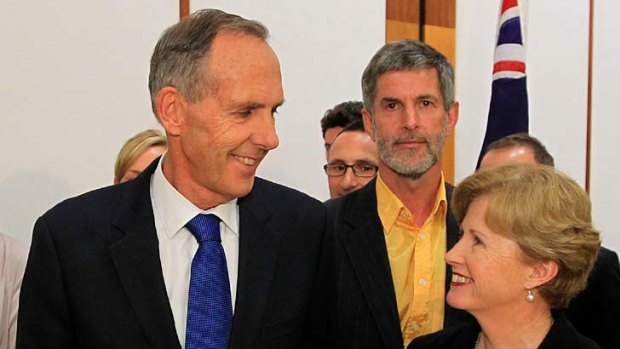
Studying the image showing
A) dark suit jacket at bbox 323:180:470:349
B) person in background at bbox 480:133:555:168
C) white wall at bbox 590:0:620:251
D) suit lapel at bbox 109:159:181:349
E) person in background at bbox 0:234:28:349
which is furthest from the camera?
white wall at bbox 590:0:620:251

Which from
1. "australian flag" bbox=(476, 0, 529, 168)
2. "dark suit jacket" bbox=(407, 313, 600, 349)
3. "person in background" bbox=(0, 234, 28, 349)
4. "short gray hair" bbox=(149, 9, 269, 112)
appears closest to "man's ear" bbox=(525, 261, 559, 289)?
"dark suit jacket" bbox=(407, 313, 600, 349)

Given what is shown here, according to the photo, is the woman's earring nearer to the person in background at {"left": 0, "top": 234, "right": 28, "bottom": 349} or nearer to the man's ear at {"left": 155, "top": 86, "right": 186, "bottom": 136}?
the man's ear at {"left": 155, "top": 86, "right": 186, "bottom": 136}

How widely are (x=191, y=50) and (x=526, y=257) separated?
865mm

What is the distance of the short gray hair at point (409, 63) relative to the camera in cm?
227

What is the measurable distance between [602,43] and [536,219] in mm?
3510

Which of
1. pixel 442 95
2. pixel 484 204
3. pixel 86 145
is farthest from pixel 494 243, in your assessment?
pixel 86 145

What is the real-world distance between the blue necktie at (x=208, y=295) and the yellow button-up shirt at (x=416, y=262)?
0.66m

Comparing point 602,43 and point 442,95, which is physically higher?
point 602,43

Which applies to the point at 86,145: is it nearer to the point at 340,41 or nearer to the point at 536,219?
the point at 340,41

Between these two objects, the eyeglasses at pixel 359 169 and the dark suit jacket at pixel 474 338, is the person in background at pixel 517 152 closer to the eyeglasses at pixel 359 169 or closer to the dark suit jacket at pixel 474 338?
the eyeglasses at pixel 359 169

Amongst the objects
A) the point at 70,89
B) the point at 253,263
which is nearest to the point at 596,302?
the point at 253,263

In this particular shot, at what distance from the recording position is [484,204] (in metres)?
1.82

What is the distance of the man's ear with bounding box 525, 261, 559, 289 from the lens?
177cm

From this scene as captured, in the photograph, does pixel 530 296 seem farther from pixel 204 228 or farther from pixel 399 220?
pixel 204 228
